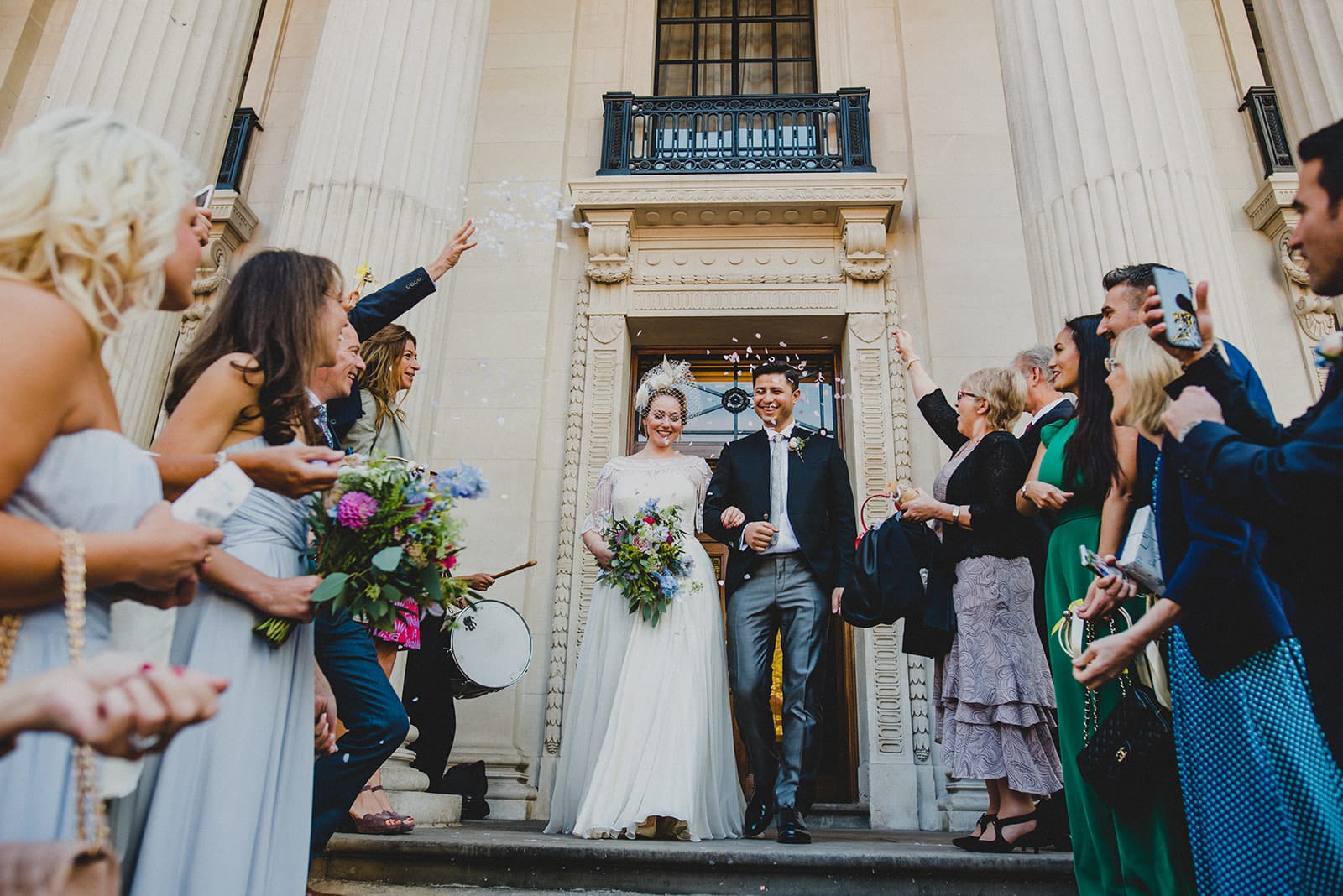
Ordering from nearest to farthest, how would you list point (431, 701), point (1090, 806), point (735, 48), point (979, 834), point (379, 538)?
1. point (379, 538)
2. point (1090, 806)
3. point (979, 834)
4. point (431, 701)
5. point (735, 48)

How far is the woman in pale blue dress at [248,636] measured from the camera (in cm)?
185

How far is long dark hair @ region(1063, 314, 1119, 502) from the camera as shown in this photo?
3.05 m

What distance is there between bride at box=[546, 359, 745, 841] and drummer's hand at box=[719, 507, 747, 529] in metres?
0.28

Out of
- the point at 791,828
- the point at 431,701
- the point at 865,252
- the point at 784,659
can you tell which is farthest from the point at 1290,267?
the point at 431,701

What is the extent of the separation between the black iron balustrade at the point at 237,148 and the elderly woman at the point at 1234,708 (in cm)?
862

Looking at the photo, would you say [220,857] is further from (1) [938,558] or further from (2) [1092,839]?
(1) [938,558]

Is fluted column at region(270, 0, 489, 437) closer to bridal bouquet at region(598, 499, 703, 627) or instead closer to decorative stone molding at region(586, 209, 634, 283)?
bridal bouquet at region(598, 499, 703, 627)

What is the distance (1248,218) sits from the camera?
25.4 ft

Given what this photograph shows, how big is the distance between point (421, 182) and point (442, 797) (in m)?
3.69

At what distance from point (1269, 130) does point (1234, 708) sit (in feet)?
25.8

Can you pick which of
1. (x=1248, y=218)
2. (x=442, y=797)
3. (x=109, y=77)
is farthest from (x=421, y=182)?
(x=1248, y=218)

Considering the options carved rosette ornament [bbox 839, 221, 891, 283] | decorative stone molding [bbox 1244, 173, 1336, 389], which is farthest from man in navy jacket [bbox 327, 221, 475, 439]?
decorative stone molding [bbox 1244, 173, 1336, 389]

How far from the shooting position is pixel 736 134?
832 centimetres

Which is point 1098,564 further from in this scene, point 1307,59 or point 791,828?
point 1307,59
